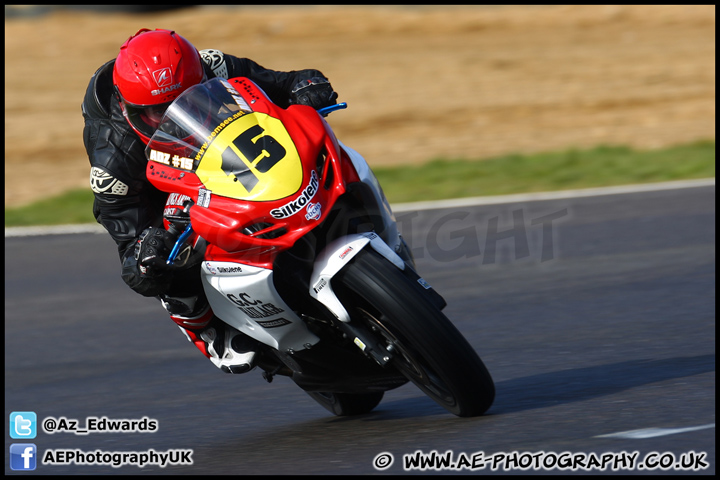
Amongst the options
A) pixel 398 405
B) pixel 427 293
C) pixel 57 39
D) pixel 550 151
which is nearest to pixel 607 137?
pixel 550 151

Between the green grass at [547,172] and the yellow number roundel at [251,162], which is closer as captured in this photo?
the yellow number roundel at [251,162]

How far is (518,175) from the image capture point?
12203 millimetres

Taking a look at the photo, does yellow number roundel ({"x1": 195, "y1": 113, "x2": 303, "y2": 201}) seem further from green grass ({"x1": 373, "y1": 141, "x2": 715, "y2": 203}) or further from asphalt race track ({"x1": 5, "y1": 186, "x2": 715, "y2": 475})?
green grass ({"x1": 373, "y1": 141, "x2": 715, "y2": 203})

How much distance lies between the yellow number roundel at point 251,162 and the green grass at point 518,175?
7.41m

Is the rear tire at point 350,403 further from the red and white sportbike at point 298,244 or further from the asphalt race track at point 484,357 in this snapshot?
the red and white sportbike at point 298,244

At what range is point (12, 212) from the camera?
40.9 ft

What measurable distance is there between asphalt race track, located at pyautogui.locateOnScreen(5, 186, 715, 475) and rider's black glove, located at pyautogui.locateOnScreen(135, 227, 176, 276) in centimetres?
81

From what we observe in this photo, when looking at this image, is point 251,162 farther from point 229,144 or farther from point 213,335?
point 213,335

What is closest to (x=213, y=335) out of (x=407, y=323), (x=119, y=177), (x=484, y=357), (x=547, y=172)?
(x=119, y=177)

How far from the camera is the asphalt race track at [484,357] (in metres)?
4.07

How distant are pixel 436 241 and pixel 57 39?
16153 mm

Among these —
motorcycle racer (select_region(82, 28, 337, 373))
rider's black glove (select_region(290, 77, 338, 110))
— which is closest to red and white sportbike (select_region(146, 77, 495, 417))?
motorcycle racer (select_region(82, 28, 337, 373))

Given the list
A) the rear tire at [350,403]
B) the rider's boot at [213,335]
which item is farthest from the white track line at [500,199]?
the rider's boot at [213,335]

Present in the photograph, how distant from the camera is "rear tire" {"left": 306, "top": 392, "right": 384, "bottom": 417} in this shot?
5.02m
